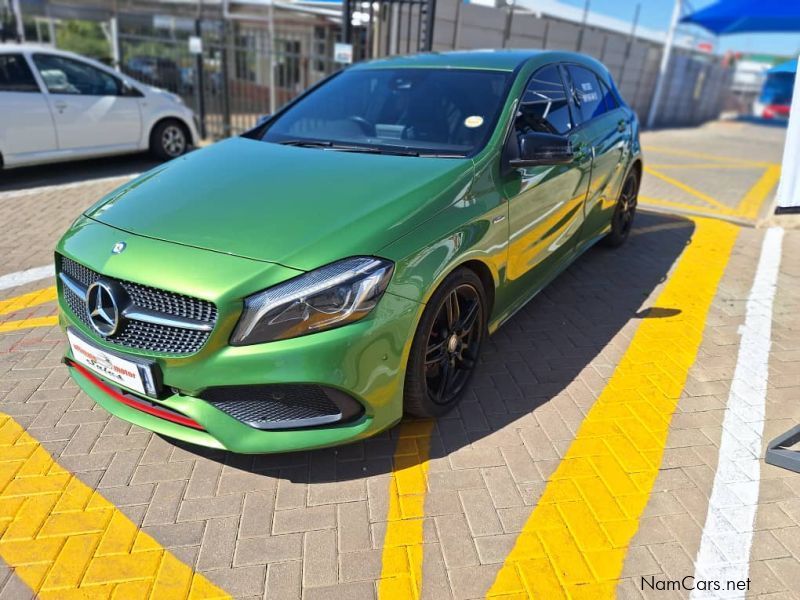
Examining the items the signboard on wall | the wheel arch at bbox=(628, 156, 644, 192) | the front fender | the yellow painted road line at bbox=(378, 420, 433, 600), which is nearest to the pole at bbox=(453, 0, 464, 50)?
the signboard on wall

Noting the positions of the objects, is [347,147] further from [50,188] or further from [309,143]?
[50,188]

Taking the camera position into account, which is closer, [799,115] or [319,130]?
[799,115]

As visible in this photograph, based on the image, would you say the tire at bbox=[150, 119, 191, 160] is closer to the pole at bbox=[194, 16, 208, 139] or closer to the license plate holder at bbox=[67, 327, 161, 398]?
the pole at bbox=[194, 16, 208, 139]

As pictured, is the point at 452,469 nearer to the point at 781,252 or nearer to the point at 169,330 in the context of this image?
the point at 169,330

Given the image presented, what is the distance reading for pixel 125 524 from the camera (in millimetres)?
2361

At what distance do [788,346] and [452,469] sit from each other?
8.82 ft

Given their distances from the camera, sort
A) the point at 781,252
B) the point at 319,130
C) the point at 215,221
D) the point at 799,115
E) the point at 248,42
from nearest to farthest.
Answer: the point at 215,221, the point at 799,115, the point at 319,130, the point at 781,252, the point at 248,42

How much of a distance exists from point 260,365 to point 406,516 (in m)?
0.86

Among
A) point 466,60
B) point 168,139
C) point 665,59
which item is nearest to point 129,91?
point 168,139

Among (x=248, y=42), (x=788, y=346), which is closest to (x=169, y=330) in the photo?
(x=788, y=346)

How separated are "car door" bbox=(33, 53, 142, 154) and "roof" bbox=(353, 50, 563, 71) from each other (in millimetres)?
4656

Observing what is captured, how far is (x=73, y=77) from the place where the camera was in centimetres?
725

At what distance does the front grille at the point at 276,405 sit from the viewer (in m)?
2.31

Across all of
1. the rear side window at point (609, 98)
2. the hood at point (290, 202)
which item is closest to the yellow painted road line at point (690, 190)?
the rear side window at point (609, 98)
